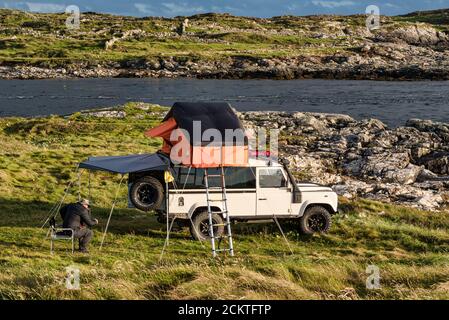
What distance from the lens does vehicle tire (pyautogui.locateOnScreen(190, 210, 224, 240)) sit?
59.4 ft

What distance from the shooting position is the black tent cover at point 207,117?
17391 millimetres

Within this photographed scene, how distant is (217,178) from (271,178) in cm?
181

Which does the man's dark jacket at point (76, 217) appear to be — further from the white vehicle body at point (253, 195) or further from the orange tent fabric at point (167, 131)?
the orange tent fabric at point (167, 131)

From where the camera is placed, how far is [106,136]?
140ft

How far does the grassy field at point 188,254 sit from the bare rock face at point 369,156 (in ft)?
18.4

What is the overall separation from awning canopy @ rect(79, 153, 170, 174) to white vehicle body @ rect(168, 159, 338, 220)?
76 cm

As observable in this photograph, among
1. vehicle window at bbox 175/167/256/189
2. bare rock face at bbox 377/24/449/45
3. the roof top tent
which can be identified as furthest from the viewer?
bare rock face at bbox 377/24/449/45

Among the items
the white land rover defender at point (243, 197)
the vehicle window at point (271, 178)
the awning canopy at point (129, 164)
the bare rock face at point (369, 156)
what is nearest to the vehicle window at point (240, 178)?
the white land rover defender at point (243, 197)

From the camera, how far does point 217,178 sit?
18.2m

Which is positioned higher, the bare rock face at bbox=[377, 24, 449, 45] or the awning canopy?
the bare rock face at bbox=[377, 24, 449, 45]

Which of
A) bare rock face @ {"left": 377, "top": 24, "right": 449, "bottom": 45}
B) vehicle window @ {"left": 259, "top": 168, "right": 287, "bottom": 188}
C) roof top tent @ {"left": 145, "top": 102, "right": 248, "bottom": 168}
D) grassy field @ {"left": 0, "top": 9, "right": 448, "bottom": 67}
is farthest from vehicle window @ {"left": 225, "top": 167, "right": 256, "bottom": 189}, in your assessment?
bare rock face @ {"left": 377, "top": 24, "right": 449, "bottom": 45}

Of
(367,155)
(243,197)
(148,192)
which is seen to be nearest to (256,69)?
(367,155)

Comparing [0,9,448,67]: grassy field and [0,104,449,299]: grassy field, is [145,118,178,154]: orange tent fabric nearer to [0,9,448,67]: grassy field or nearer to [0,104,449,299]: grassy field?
[0,104,449,299]: grassy field

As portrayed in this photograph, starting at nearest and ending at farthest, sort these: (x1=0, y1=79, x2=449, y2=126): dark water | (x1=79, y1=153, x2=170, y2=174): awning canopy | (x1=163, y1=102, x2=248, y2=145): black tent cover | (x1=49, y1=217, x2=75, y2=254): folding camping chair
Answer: (x1=49, y1=217, x2=75, y2=254): folding camping chair, (x1=163, y1=102, x2=248, y2=145): black tent cover, (x1=79, y1=153, x2=170, y2=174): awning canopy, (x1=0, y1=79, x2=449, y2=126): dark water
